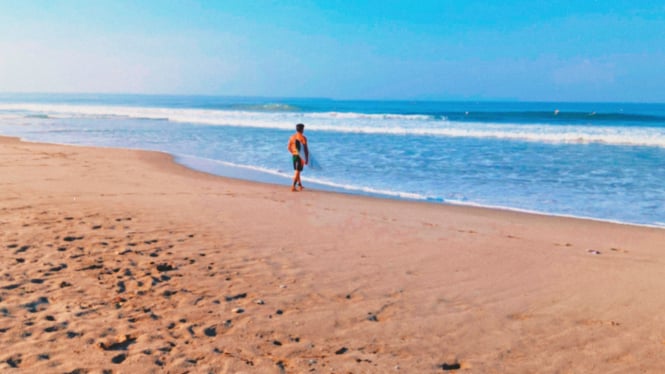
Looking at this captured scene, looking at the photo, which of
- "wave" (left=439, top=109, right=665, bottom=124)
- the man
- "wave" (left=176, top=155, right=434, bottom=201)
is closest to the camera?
"wave" (left=176, top=155, right=434, bottom=201)

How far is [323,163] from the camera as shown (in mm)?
16969

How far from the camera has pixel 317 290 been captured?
5.01 metres

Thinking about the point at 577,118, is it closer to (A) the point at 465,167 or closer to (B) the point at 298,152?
(A) the point at 465,167

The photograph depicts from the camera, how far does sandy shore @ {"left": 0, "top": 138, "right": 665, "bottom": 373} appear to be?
3.65 meters

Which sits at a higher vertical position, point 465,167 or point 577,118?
point 577,118

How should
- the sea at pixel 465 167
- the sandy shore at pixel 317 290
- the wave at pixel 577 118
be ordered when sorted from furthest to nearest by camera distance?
the wave at pixel 577 118 < the sea at pixel 465 167 < the sandy shore at pixel 317 290

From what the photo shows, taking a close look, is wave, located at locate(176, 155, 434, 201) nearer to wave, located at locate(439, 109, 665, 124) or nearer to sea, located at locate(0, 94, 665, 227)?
sea, located at locate(0, 94, 665, 227)

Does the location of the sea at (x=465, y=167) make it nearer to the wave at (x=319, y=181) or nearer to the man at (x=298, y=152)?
the wave at (x=319, y=181)

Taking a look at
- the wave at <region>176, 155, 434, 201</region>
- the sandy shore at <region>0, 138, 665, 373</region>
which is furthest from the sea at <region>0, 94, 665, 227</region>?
the sandy shore at <region>0, 138, 665, 373</region>

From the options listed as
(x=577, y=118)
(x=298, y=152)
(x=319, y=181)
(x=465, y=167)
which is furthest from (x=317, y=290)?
(x=577, y=118)

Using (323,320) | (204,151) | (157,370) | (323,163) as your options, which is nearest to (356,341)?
(323,320)

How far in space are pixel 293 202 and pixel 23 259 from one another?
523cm

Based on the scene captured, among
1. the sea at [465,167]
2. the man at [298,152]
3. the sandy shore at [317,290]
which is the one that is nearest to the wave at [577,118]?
the sea at [465,167]

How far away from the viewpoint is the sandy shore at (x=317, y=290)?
3.65 m
